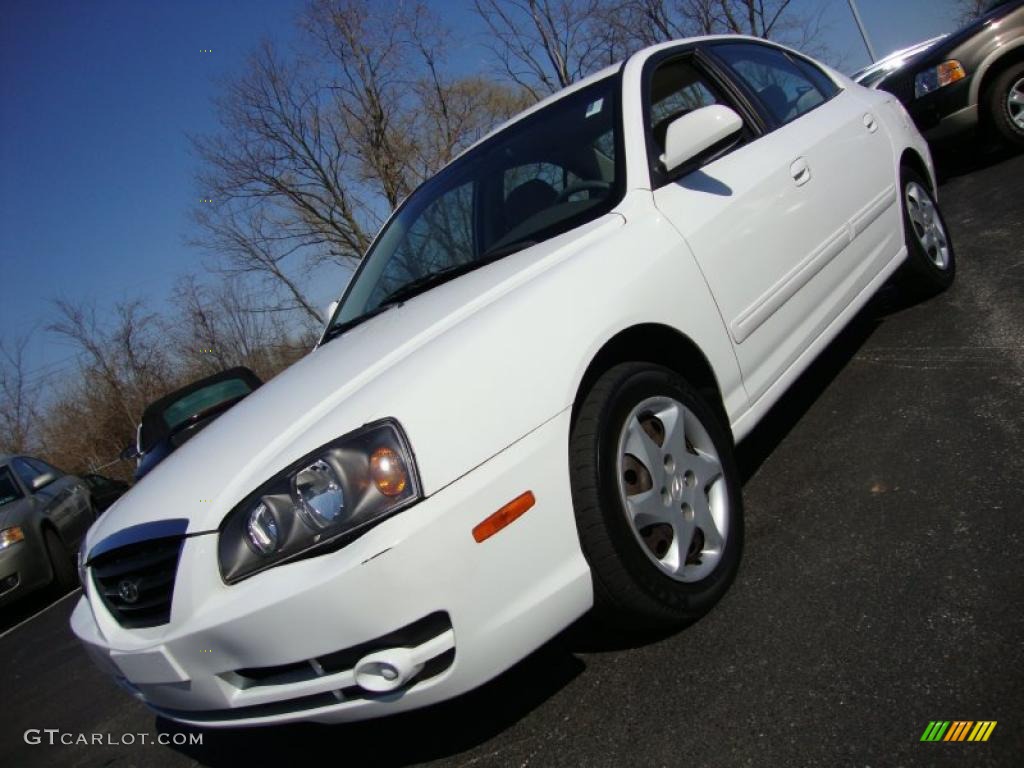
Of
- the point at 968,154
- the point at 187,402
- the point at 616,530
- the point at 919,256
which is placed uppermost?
the point at 187,402

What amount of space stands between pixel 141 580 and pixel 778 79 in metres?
3.33

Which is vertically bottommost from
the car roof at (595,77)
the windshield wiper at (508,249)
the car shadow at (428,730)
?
the car shadow at (428,730)

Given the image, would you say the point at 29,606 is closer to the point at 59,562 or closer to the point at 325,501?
the point at 59,562

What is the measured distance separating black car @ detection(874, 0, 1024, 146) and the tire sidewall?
6399 millimetres

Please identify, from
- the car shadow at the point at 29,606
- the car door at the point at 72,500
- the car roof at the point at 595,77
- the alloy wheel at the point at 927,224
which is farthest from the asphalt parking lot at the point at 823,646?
the car door at the point at 72,500

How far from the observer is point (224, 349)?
23062 mm

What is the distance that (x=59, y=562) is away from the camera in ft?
22.0

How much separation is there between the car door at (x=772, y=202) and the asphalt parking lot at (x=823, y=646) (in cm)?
46

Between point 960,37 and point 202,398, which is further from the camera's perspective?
point 202,398

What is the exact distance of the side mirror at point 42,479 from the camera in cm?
730

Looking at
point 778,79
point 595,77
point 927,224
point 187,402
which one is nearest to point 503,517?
point 595,77

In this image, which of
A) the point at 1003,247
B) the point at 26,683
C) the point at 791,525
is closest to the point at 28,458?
the point at 26,683

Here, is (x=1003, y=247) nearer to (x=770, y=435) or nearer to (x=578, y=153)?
(x=770, y=435)

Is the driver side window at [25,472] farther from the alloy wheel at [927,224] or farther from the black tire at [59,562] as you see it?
the alloy wheel at [927,224]
